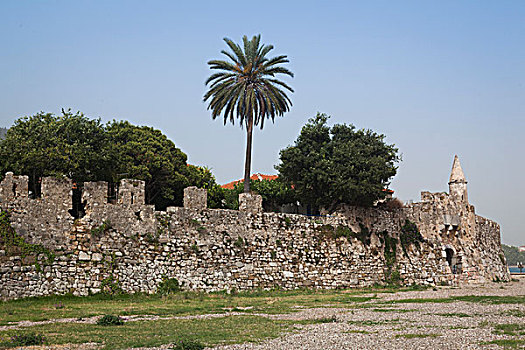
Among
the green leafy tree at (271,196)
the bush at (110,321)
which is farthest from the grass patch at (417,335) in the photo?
the green leafy tree at (271,196)

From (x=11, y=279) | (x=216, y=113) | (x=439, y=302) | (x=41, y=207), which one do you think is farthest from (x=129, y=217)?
(x=439, y=302)

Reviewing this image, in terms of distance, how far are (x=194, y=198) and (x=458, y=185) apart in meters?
24.7

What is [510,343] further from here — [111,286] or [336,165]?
[336,165]

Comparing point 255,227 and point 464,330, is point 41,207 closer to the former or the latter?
point 255,227

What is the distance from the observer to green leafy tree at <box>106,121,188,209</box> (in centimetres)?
4434

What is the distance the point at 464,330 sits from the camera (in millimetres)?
17047

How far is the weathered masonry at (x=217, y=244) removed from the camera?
29.3 metres

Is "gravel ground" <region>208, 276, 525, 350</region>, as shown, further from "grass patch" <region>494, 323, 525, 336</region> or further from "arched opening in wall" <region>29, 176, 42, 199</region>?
"arched opening in wall" <region>29, 176, 42, 199</region>

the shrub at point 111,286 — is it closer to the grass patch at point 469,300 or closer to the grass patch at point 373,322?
the grass patch at point 469,300

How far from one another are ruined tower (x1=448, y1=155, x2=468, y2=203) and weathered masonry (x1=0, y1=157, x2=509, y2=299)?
0.08 metres

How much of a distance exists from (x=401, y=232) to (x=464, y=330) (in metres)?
28.5

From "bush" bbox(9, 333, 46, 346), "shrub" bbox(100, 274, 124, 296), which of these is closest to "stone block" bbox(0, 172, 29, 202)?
"shrub" bbox(100, 274, 124, 296)

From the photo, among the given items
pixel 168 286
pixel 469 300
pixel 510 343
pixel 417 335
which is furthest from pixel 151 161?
pixel 510 343

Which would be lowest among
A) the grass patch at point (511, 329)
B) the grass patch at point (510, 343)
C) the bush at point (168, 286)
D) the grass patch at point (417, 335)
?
the grass patch at point (417, 335)
